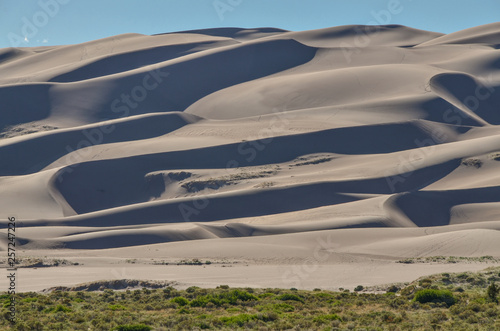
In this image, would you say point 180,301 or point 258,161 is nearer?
point 180,301

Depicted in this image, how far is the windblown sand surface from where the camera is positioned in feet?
115

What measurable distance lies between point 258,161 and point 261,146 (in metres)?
2.09

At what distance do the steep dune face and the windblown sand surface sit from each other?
0.65ft

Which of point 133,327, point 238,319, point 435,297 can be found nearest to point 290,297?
point 435,297

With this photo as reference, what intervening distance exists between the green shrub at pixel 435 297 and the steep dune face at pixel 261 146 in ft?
49.2

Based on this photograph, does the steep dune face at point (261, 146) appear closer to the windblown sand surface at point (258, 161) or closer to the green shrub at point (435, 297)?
the windblown sand surface at point (258, 161)

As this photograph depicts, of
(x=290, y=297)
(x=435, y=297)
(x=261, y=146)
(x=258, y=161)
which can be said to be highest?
(x=261, y=146)

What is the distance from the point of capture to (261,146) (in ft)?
202

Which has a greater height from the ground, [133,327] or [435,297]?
[435,297]

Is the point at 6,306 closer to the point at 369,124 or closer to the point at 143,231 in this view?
the point at 143,231

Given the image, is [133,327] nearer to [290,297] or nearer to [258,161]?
[290,297]

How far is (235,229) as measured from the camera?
41750 millimetres

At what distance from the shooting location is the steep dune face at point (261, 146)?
143 ft

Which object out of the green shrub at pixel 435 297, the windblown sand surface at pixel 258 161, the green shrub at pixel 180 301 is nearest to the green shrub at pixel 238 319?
the green shrub at pixel 180 301
